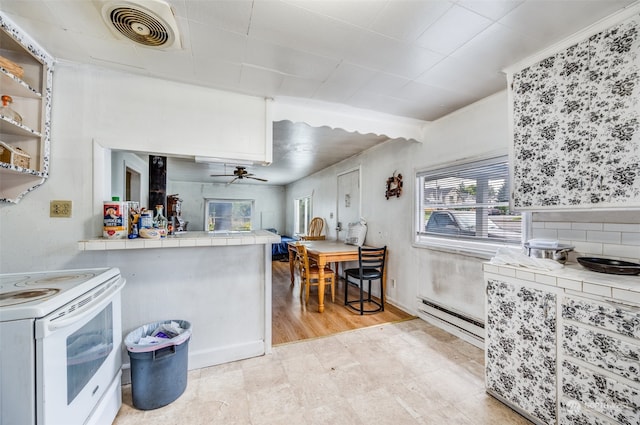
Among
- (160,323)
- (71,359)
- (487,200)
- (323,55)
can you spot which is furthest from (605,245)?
(160,323)

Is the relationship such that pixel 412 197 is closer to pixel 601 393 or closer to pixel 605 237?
pixel 605 237

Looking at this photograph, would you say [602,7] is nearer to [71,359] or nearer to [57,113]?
[71,359]

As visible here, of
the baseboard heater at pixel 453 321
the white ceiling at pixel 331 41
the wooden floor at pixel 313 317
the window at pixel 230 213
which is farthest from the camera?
the window at pixel 230 213

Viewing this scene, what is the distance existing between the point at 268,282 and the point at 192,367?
0.85m

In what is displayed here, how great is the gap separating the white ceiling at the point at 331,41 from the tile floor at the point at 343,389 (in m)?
2.21

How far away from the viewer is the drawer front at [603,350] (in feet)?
3.72

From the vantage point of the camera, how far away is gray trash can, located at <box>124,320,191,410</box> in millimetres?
1606

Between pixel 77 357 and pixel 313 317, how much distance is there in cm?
224

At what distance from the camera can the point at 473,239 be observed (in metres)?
2.52

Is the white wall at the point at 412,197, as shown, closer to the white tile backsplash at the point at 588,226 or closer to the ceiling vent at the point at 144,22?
the white tile backsplash at the point at 588,226

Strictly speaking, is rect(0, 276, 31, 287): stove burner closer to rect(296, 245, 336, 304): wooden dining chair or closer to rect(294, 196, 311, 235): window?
rect(296, 245, 336, 304): wooden dining chair

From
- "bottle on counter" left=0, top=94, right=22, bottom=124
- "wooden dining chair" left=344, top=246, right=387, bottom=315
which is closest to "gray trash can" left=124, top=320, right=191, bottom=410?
"bottle on counter" left=0, top=94, right=22, bottom=124

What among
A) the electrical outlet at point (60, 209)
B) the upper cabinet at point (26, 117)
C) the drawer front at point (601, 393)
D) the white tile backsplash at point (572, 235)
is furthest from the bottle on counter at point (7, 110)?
the white tile backsplash at point (572, 235)

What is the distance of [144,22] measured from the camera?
4.26 ft
